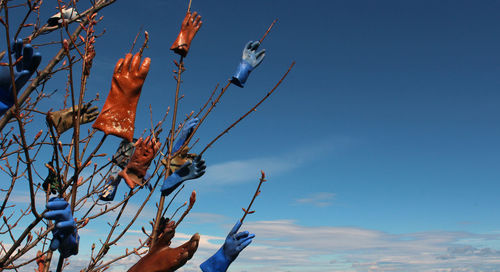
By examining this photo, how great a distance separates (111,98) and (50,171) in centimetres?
67

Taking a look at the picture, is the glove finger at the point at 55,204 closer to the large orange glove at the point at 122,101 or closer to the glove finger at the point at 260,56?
the large orange glove at the point at 122,101

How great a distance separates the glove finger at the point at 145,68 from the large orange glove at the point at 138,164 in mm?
411

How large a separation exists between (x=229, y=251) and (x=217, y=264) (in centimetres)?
11

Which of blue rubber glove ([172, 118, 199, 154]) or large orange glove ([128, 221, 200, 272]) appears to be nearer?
large orange glove ([128, 221, 200, 272])

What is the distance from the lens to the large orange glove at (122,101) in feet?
7.56

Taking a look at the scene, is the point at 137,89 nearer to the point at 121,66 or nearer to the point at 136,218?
the point at 121,66

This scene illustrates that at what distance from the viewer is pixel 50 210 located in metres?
1.85

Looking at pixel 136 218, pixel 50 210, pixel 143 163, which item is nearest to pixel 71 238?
pixel 50 210

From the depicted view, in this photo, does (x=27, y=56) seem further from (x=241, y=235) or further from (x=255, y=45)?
(x=241, y=235)

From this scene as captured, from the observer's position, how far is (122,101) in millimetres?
2367

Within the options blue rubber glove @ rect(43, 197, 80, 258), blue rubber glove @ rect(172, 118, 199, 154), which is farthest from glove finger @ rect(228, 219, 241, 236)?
blue rubber glove @ rect(43, 197, 80, 258)

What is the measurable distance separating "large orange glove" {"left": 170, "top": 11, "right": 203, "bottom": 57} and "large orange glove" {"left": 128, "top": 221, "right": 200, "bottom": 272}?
118 centimetres

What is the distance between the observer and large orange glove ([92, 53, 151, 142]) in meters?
2.30

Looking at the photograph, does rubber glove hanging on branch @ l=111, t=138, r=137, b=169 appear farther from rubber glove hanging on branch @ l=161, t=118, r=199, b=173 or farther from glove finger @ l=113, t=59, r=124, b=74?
glove finger @ l=113, t=59, r=124, b=74
